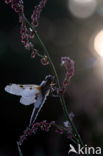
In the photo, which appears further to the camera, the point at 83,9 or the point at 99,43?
the point at 83,9

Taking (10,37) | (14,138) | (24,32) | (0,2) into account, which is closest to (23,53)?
(10,37)

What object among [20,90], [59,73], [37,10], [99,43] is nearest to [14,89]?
[20,90]

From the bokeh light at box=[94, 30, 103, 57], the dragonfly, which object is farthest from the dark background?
the dragonfly

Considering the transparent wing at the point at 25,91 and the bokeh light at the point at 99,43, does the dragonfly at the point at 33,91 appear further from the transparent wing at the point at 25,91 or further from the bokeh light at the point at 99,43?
the bokeh light at the point at 99,43

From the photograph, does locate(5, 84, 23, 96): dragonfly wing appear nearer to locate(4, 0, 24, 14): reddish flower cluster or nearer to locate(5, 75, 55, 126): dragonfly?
locate(5, 75, 55, 126): dragonfly

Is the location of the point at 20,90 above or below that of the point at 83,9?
below

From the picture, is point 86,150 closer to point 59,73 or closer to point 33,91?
point 33,91

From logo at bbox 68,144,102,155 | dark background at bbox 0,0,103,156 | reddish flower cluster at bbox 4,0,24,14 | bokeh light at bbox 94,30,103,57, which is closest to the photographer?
reddish flower cluster at bbox 4,0,24,14
